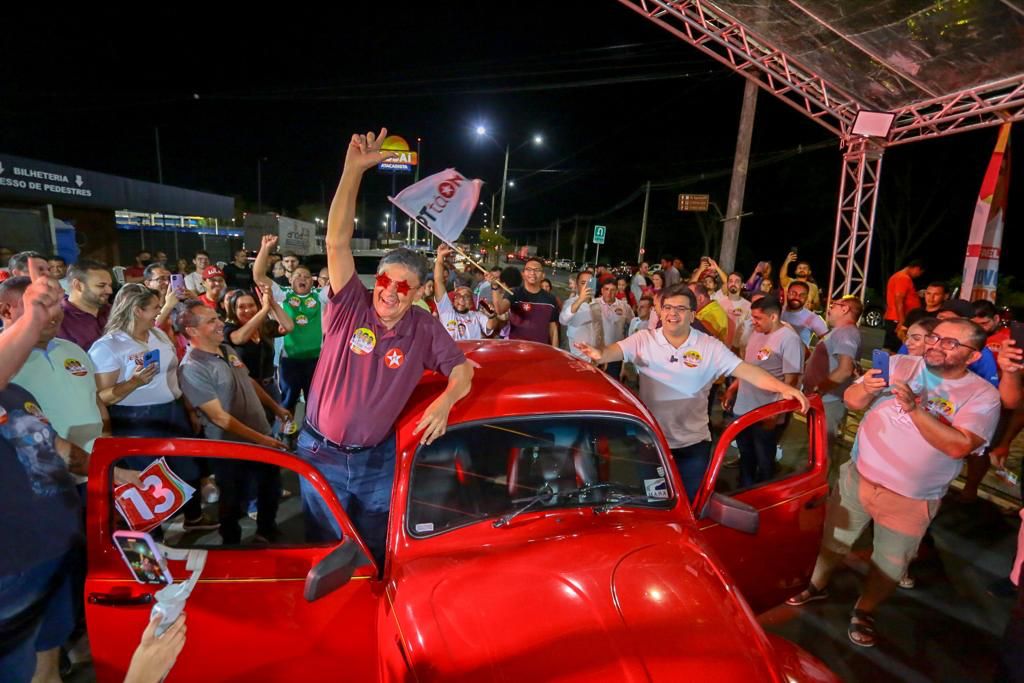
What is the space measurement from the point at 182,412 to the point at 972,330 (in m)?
5.18

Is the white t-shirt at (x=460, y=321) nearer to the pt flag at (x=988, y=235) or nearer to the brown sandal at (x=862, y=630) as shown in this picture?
the brown sandal at (x=862, y=630)

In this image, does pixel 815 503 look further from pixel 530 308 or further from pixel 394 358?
pixel 530 308

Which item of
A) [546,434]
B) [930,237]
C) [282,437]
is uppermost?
[930,237]

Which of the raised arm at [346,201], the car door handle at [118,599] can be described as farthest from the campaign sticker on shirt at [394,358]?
the car door handle at [118,599]

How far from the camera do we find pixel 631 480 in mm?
2543

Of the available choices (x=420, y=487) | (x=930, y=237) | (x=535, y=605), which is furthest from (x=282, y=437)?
(x=930, y=237)

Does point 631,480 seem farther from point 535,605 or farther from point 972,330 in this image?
point 972,330

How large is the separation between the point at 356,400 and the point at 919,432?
3.01 m

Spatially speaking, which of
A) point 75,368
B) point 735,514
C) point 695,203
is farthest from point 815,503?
point 695,203

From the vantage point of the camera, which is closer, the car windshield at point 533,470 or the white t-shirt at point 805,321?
the car windshield at point 533,470

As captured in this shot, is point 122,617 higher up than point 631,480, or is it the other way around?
point 631,480

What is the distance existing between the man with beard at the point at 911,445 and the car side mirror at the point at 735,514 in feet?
3.62

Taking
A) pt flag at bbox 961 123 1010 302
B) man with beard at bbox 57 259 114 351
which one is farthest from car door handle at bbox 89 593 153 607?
pt flag at bbox 961 123 1010 302

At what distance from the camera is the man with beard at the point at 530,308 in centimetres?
626
